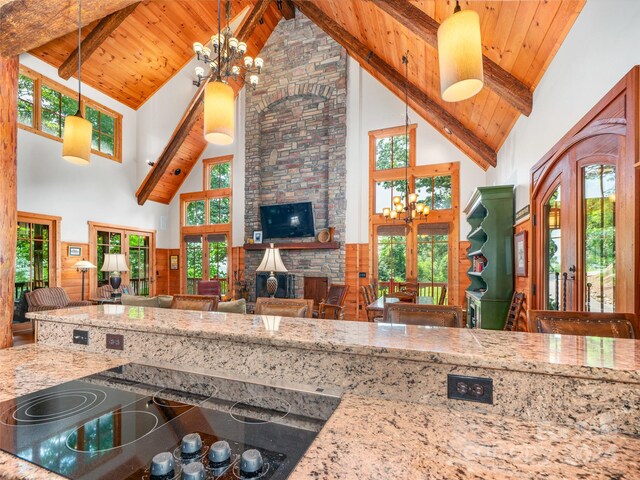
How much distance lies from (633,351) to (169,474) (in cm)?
127

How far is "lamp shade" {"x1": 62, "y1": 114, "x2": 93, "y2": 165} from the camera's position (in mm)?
2291

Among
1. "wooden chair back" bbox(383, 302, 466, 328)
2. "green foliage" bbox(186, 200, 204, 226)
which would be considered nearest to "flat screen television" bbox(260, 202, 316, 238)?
"green foliage" bbox(186, 200, 204, 226)

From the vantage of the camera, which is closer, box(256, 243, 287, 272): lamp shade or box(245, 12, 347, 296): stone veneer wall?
box(256, 243, 287, 272): lamp shade

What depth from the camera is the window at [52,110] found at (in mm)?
Answer: 5695

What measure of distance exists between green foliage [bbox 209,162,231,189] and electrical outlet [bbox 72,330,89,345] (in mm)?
6942

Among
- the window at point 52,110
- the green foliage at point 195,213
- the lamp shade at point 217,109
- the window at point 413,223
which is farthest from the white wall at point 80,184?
the lamp shade at point 217,109

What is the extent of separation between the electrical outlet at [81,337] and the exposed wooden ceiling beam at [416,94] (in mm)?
5280

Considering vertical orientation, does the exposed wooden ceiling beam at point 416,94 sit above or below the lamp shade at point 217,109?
above

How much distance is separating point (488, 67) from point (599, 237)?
2.08 metres

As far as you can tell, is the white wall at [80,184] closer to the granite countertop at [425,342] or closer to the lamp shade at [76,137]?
the lamp shade at [76,137]

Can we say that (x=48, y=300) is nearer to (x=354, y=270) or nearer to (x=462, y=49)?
(x=354, y=270)

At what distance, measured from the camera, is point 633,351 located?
0.95 m

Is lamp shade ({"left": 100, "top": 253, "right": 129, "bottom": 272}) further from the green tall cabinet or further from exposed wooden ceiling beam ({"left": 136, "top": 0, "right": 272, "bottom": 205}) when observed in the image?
the green tall cabinet

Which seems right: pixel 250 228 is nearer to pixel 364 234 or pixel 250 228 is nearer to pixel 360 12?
pixel 364 234
